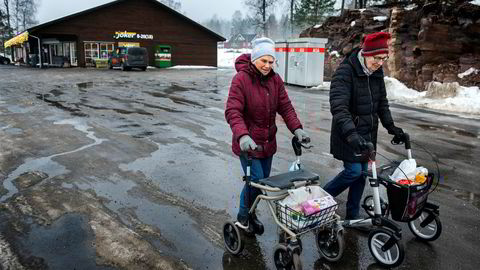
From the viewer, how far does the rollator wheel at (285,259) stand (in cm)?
333

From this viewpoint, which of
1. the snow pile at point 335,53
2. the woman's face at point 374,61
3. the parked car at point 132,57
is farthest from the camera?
the parked car at point 132,57

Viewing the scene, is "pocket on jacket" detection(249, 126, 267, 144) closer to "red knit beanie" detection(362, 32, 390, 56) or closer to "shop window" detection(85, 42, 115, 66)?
"red knit beanie" detection(362, 32, 390, 56)

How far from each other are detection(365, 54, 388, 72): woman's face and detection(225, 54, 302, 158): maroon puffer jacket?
0.86m

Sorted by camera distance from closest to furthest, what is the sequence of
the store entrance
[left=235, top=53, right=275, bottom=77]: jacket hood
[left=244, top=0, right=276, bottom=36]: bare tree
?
[left=235, top=53, right=275, bottom=77]: jacket hood → the store entrance → [left=244, top=0, right=276, bottom=36]: bare tree

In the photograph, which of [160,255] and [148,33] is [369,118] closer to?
[160,255]

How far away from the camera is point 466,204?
5.50m

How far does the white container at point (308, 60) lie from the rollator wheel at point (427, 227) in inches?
699

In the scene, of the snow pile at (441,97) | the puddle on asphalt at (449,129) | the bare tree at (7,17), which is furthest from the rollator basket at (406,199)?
the bare tree at (7,17)

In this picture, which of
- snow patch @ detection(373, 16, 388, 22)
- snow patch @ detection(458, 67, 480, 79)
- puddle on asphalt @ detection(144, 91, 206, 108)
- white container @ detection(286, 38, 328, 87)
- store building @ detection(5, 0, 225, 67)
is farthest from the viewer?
store building @ detection(5, 0, 225, 67)

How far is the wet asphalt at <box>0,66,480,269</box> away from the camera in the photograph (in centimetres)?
404

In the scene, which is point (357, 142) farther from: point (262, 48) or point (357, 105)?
point (262, 48)

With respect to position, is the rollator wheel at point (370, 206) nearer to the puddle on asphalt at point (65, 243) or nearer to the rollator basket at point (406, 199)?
the rollator basket at point (406, 199)

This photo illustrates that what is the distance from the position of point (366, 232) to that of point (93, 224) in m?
3.00

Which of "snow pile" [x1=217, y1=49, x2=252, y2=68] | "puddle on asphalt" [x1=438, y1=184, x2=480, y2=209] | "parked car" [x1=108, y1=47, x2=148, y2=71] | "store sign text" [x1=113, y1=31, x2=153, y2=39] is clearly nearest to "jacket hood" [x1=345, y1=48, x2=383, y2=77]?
"puddle on asphalt" [x1=438, y1=184, x2=480, y2=209]
